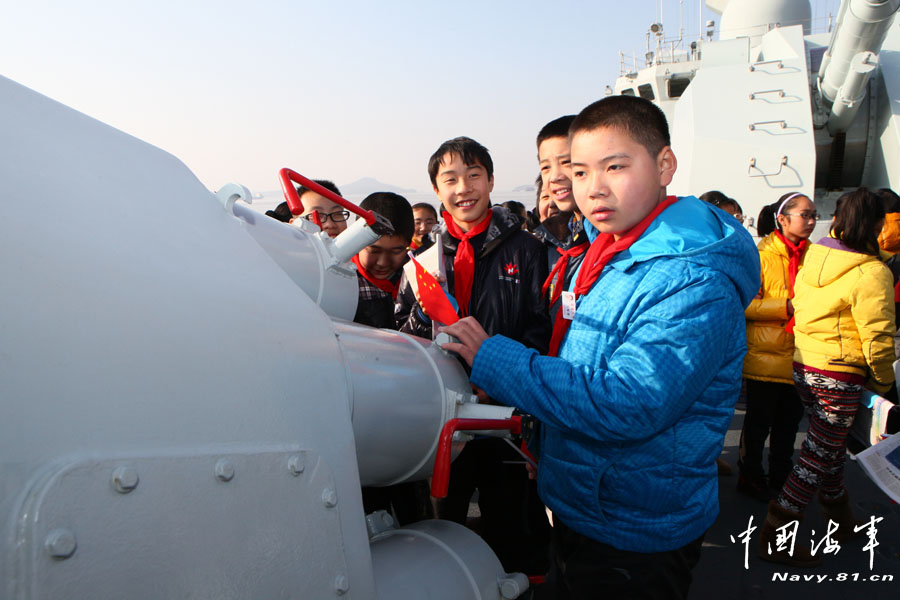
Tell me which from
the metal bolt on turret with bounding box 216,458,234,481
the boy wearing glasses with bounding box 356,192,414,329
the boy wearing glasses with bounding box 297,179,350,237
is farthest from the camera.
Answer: the boy wearing glasses with bounding box 297,179,350,237

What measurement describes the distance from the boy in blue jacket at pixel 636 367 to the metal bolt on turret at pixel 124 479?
0.75 m

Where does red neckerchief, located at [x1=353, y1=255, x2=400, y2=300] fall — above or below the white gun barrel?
below

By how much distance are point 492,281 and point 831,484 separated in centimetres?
199

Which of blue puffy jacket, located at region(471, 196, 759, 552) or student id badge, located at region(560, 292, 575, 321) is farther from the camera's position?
student id badge, located at region(560, 292, 575, 321)

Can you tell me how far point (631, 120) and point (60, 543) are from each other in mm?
1183

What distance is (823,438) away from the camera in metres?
2.57

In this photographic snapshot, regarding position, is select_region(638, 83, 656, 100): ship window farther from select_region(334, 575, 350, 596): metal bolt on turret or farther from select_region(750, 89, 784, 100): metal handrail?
select_region(334, 575, 350, 596): metal bolt on turret

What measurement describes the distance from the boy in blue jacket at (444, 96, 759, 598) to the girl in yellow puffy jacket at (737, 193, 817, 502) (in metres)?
2.09

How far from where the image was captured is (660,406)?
108 centimetres

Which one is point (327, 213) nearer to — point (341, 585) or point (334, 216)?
point (334, 216)

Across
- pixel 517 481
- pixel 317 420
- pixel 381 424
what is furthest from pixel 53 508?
pixel 517 481

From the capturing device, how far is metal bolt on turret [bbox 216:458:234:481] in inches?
24.8

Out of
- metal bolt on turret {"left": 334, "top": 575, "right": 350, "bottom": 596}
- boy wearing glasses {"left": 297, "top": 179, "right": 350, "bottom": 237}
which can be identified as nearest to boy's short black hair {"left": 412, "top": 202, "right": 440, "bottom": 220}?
boy wearing glasses {"left": 297, "top": 179, "right": 350, "bottom": 237}

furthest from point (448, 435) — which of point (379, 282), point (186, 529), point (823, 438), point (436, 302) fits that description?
point (823, 438)
